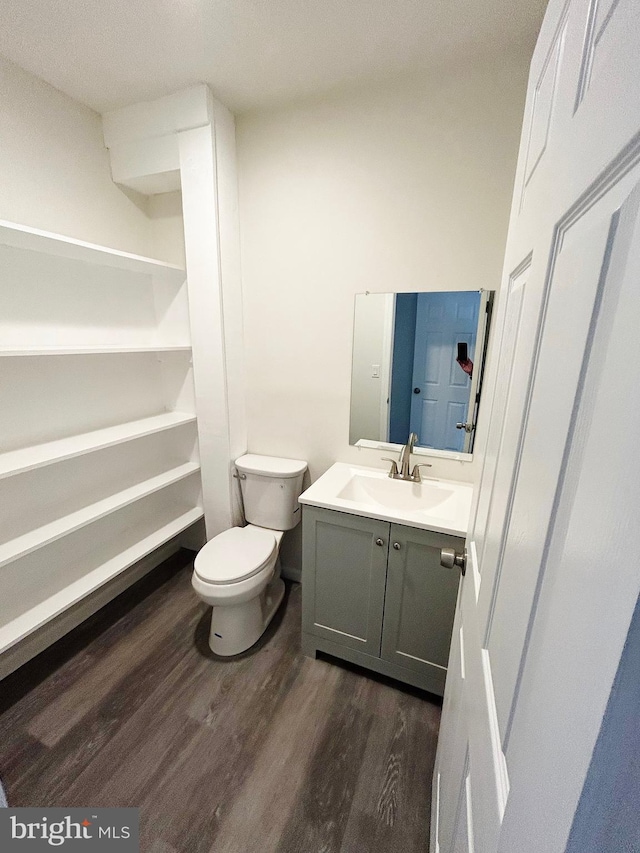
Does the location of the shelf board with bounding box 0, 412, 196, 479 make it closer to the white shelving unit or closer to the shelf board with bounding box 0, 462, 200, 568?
the white shelving unit

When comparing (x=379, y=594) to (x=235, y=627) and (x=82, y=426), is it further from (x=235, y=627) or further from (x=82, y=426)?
(x=82, y=426)

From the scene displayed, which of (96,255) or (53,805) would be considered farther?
(96,255)

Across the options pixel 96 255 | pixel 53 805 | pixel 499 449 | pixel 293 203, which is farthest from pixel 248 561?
pixel 293 203

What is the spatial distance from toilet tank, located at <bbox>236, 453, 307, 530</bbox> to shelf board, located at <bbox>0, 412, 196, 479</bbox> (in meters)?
0.48

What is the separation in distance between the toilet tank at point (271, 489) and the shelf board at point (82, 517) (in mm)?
395

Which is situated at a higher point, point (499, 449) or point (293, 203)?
point (293, 203)

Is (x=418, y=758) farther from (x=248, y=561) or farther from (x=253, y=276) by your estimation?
(x=253, y=276)

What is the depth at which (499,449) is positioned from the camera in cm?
67

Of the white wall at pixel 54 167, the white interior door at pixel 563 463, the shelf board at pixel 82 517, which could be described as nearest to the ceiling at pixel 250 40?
the white wall at pixel 54 167

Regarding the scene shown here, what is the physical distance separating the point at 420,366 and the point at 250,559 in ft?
4.03

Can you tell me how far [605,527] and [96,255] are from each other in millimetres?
2000

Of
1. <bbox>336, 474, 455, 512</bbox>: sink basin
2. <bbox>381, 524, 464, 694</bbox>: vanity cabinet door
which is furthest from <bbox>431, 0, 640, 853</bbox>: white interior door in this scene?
<bbox>336, 474, 455, 512</bbox>: sink basin

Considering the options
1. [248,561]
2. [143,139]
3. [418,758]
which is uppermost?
[143,139]

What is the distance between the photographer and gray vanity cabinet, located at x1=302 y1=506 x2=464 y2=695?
4.54ft
